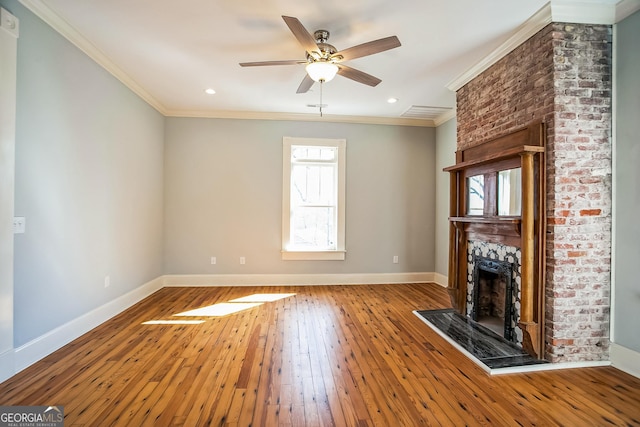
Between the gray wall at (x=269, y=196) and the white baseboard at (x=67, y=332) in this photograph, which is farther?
the gray wall at (x=269, y=196)

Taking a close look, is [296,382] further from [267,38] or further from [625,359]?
[267,38]

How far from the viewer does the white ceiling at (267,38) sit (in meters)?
2.33

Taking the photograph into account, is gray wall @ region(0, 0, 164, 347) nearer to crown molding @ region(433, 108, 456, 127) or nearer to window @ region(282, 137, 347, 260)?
window @ region(282, 137, 347, 260)

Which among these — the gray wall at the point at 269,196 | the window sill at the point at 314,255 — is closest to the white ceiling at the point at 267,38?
the gray wall at the point at 269,196

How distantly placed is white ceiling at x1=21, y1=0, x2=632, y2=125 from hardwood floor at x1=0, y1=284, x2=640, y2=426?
2.90 metres

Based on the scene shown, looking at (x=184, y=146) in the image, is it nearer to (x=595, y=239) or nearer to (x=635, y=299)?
(x=595, y=239)

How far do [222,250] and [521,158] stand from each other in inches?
168

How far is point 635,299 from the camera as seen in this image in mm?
2211

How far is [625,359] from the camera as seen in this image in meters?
2.26

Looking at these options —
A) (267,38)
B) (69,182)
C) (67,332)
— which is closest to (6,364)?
(67,332)

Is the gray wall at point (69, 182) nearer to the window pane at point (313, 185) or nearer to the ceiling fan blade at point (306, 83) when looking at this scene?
the ceiling fan blade at point (306, 83)

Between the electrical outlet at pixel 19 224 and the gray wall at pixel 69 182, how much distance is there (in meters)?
0.04

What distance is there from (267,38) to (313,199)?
2763 millimetres

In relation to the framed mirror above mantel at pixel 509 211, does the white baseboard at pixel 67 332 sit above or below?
below
